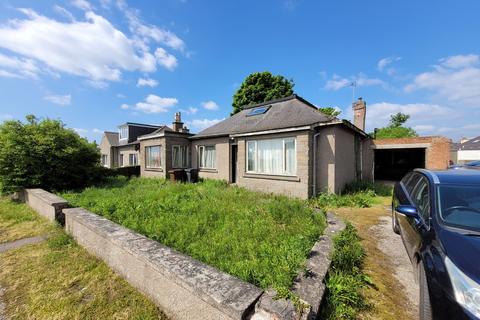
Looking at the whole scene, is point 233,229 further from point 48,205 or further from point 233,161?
point 233,161

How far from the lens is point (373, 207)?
8203 millimetres

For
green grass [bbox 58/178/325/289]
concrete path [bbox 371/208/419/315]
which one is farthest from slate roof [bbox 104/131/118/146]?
concrete path [bbox 371/208/419/315]

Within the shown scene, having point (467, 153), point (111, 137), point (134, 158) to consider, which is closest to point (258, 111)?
point (134, 158)

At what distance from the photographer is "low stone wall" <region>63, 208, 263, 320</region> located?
2.19 m

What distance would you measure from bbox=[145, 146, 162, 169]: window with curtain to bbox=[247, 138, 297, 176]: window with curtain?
24.0ft

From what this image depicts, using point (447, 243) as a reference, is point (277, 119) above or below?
above

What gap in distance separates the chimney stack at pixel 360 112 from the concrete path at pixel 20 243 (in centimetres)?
1667

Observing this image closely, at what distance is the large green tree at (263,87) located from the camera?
87.2 ft

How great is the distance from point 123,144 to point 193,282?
1039 inches

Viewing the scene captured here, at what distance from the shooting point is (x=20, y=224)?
21.5ft

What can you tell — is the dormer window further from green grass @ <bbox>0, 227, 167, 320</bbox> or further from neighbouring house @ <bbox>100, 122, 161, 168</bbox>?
green grass @ <bbox>0, 227, 167, 320</bbox>

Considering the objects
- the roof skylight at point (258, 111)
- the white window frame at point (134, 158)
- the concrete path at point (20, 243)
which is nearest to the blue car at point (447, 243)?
the concrete path at point (20, 243)

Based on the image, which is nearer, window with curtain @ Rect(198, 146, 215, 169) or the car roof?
the car roof

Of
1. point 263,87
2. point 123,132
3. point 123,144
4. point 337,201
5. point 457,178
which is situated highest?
point 263,87
